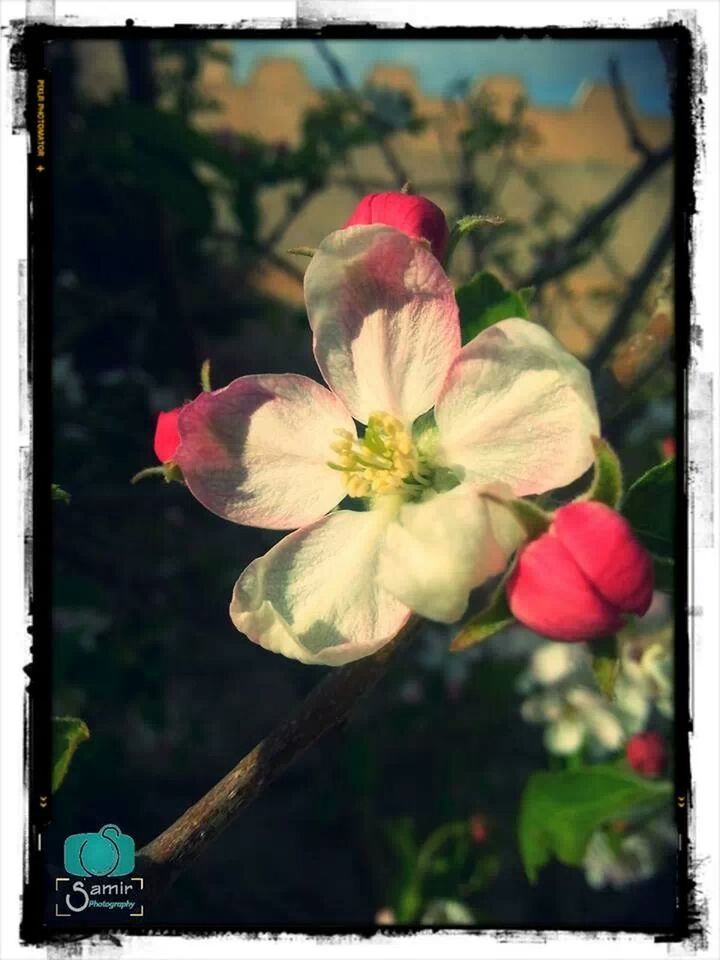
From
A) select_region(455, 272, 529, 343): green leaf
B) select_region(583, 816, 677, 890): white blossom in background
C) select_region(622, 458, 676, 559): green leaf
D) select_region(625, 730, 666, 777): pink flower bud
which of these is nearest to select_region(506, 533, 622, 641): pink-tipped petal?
select_region(622, 458, 676, 559): green leaf

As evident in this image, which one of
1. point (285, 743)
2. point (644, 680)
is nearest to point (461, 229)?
point (285, 743)

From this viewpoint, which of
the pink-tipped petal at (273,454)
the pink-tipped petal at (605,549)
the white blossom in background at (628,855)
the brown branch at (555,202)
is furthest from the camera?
the brown branch at (555,202)

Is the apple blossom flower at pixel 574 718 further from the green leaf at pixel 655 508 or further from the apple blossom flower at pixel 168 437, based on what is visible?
the apple blossom flower at pixel 168 437

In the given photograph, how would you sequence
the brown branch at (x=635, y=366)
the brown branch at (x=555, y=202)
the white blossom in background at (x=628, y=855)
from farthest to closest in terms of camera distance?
the brown branch at (x=555, y=202) → the white blossom in background at (x=628, y=855) → the brown branch at (x=635, y=366)

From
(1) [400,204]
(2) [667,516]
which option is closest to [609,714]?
(2) [667,516]

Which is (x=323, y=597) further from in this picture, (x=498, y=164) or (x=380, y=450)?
(x=498, y=164)

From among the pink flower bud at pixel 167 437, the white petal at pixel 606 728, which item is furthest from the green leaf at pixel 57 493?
the white petal at pixel 606 728

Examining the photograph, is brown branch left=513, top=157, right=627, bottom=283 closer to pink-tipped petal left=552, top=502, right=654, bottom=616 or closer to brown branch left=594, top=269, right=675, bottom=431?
brown branch left=594, top=269, right=675, bottom=431
